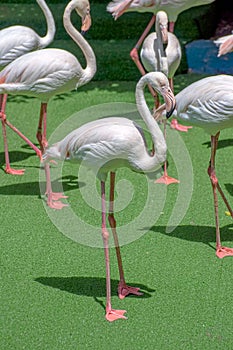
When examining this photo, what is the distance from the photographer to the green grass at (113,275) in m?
3.72

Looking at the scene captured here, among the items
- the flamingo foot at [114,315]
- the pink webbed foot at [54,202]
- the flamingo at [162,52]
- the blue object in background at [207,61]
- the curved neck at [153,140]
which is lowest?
the blue object in background at [207,61]

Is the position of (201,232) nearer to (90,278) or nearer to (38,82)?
(90,278)

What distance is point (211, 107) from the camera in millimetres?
4312

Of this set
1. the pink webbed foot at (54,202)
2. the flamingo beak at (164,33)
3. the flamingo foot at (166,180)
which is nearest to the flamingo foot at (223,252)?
the flamingo foot at (166,180)

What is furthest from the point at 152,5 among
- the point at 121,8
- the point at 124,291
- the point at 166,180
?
the point at 124,291

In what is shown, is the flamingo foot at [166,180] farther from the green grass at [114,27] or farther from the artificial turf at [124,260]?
the green grass at [114,27]

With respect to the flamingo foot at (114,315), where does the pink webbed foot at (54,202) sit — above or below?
below

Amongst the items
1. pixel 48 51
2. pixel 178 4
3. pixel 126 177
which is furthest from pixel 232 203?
pixel 178 4

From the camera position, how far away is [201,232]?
4832 mm

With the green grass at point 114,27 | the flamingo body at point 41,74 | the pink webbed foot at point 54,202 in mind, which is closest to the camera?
the flamingo body at point 41,74

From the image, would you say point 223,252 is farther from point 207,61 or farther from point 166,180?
point 207,61

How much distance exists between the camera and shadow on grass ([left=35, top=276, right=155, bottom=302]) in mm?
4109

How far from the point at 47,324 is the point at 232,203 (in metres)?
1.91

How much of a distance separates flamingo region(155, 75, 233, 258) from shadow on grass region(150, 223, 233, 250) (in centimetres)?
17
